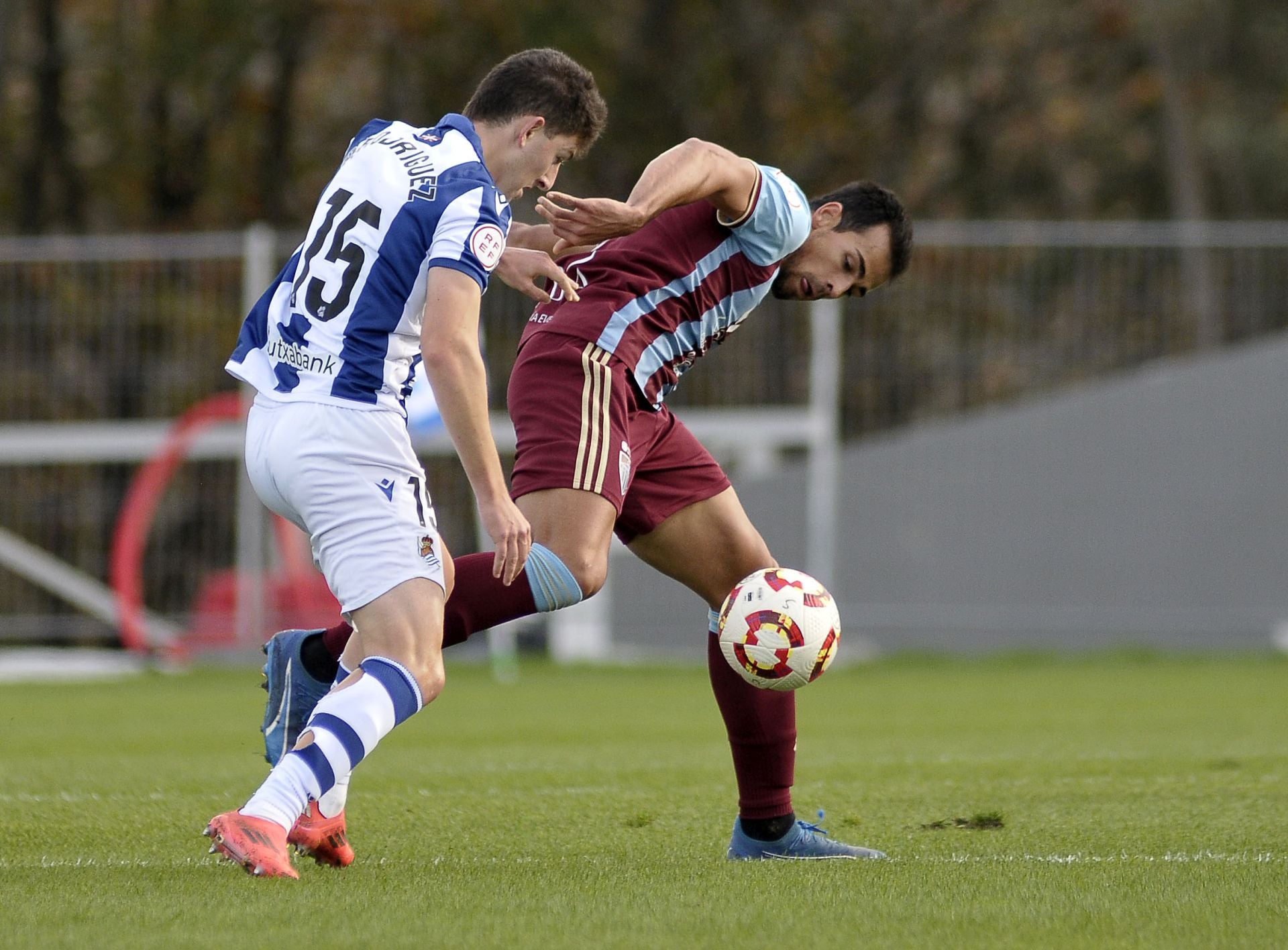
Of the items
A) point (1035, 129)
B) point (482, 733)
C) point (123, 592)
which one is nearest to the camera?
point (482, 733)

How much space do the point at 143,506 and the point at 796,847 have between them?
9248 millimetres

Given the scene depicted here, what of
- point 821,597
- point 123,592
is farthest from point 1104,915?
point 123,592

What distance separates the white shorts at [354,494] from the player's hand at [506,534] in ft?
0.67

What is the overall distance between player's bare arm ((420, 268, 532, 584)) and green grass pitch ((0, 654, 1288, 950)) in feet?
2.65

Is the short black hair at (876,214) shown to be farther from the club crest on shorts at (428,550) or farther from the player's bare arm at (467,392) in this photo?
the club crest on shorts at (428,550)

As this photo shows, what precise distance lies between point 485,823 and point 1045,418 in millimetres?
9701

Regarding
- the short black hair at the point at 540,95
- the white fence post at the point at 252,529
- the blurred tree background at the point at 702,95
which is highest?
the blurred tree background at the point at 702,95

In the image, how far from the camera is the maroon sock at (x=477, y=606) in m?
4.75

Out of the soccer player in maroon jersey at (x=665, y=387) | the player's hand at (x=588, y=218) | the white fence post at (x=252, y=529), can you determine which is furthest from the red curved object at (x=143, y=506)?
the player's hand at (x=588, y=218)

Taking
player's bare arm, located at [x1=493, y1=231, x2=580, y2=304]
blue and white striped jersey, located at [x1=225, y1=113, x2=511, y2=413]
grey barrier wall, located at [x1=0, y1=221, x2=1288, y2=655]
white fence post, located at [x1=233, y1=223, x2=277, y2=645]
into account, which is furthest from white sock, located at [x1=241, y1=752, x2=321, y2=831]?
grey barrier wall, located at [x1=0, y1=221, x2=1288, y2=655]

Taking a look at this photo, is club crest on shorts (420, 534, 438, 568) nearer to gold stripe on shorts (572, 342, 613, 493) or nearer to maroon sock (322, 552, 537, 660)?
maroon sock (322, 552, 537, 660)

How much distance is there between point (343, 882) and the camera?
4176 millimetres

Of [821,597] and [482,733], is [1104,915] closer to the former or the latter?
[821,597]

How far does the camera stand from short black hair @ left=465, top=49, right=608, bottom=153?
4.47 metres
